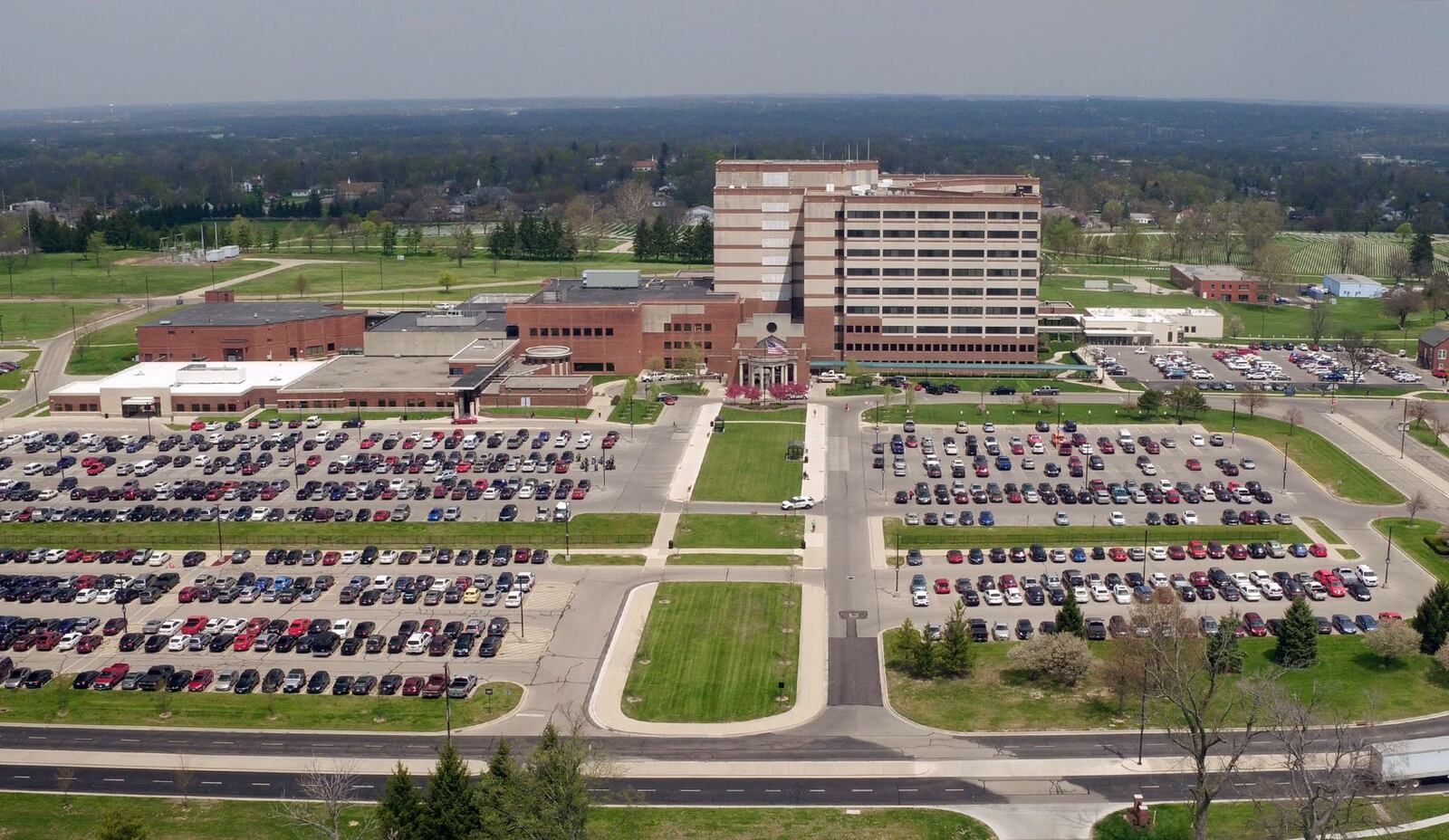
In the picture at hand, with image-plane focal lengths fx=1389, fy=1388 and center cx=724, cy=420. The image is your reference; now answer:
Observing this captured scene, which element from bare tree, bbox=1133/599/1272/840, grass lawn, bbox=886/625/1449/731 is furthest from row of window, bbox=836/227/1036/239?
bare tree, bbox=1133/599/1272/840

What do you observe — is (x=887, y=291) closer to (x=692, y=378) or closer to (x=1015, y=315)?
(x=1015, y=315)

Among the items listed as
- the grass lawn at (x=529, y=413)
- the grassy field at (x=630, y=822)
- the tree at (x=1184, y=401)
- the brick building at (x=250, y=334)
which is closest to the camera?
the grassy field at (x=630, y=822)

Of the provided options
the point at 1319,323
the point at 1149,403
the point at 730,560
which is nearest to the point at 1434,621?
the point at 730,560

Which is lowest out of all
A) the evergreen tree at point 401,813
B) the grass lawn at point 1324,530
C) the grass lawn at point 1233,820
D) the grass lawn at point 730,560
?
the grass lawn at point 1233,820

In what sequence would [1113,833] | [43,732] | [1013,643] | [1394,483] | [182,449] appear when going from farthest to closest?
[182,449] → [1394,483] → [1013,643] → [43,732] → [1113,833]

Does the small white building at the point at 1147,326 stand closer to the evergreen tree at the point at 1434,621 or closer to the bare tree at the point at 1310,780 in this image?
the evergreen tree at the point at 1434,621

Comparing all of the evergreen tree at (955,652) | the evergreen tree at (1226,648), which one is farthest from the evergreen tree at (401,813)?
the evergreen tree at (1226,648)

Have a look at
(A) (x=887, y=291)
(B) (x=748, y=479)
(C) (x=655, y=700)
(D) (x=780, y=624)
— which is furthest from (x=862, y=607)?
(A) (x=887, y=291)
